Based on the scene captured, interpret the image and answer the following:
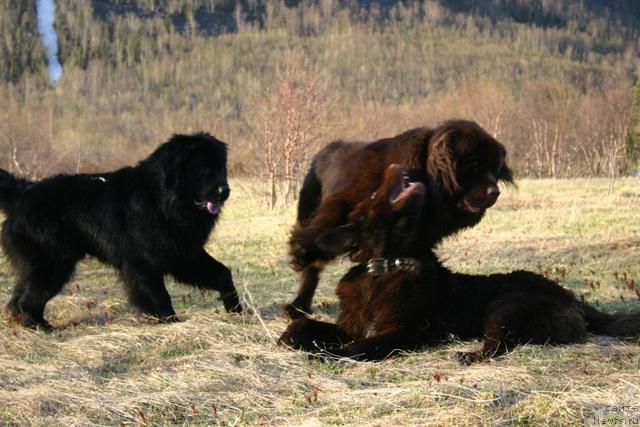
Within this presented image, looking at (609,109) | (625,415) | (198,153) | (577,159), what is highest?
(198,153)

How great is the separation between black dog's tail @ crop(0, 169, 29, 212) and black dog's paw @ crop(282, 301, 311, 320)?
252 cm

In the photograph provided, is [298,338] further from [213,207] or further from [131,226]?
[131,226]

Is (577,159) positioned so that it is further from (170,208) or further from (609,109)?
(170,208)

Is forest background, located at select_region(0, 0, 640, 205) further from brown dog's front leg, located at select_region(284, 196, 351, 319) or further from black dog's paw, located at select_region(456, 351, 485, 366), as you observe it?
black dog's paw, located at select_region(456, 351, 485, 366)

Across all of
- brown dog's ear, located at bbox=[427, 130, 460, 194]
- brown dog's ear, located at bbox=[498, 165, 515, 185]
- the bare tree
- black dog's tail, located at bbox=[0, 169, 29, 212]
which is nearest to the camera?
brown dog's ear, located at bbox=[427, 130, 460, 194]

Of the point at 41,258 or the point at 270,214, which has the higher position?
the point at 41,258

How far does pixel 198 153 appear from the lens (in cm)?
616

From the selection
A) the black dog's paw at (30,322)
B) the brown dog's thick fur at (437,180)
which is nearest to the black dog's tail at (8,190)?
the black dog's paw at (30,322)

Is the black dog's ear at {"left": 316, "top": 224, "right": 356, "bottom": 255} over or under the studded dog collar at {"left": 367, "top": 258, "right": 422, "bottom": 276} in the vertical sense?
over

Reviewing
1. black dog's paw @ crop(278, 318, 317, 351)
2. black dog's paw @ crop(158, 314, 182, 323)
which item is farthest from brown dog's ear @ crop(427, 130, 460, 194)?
black dog's paw @ crop(158, 314, 182, 323)

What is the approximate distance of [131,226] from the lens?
606 centimetres

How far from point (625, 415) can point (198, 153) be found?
4.21 m

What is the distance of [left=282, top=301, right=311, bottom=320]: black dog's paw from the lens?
5801 millimetres

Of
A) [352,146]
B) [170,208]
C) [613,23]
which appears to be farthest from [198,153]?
[613,23]
